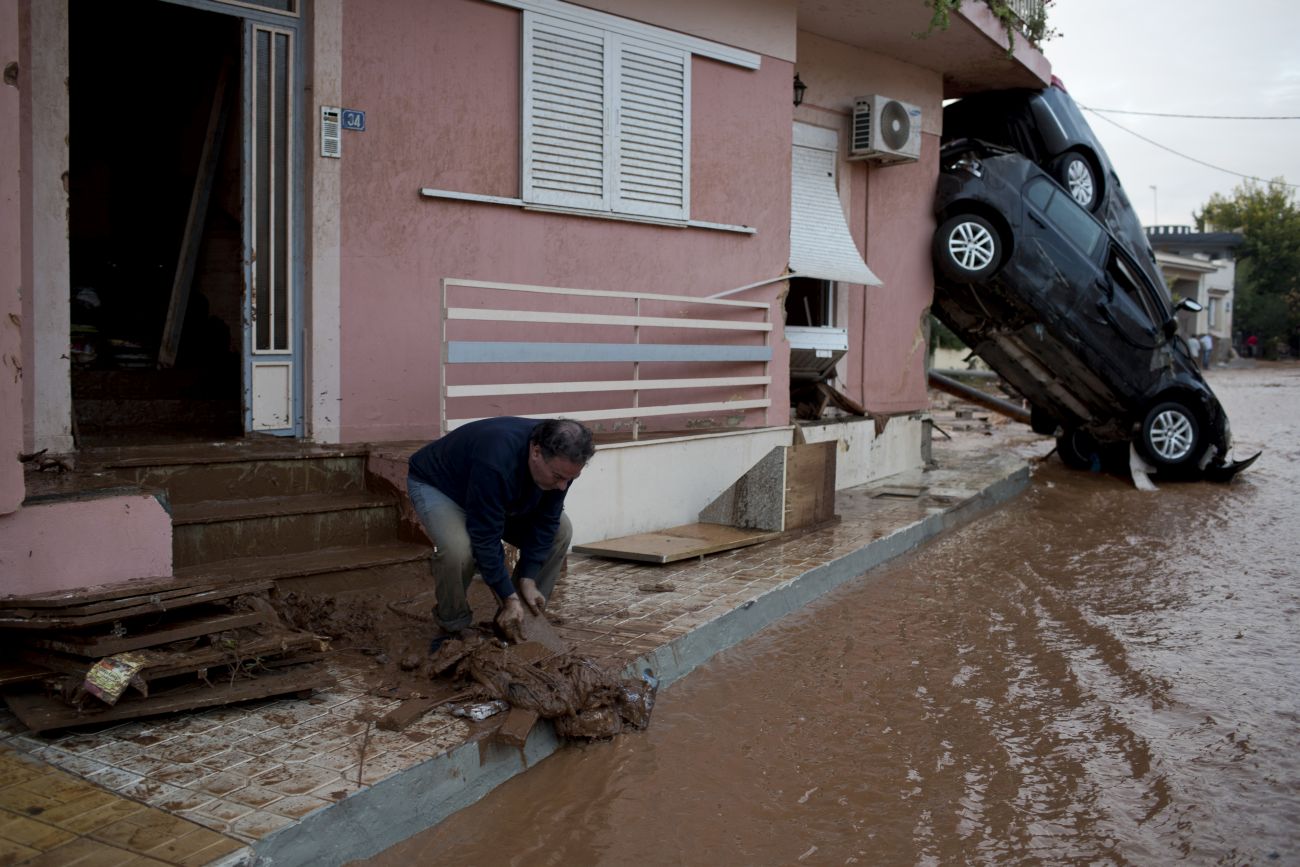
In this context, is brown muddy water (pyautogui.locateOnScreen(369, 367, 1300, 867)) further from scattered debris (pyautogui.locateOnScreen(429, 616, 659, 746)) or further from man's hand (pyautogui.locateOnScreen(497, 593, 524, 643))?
man's hand (pyautogui.locateOnScreen(497, 593, 524, 643))

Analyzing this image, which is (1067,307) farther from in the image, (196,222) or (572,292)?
(196,222)

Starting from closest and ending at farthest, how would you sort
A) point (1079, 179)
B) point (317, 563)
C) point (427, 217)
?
point (317, 563), point (427, 217), point (1079, 179)

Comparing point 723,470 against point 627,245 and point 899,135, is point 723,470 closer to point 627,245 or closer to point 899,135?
point 627,245

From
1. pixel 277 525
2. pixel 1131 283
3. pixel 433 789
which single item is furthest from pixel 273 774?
pixel 1131 283

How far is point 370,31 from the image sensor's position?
21.9 feet

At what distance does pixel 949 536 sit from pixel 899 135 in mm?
4700

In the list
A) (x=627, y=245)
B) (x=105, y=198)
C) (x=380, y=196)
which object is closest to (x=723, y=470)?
(x=627, y=245)

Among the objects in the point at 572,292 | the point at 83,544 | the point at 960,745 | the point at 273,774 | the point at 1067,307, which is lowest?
the point at 960,745

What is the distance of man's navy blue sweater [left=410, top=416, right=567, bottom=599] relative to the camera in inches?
171

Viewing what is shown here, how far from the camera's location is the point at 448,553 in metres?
4.57

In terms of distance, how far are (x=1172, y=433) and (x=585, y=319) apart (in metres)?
8.43

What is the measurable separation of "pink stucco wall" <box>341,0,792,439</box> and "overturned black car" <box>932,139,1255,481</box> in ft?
17.0

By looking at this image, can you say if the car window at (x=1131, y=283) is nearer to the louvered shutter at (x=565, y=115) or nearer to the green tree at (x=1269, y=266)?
the louvered shutter at (x=565, y=115)

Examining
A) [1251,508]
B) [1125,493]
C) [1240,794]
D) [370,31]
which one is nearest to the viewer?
[1240,794]
